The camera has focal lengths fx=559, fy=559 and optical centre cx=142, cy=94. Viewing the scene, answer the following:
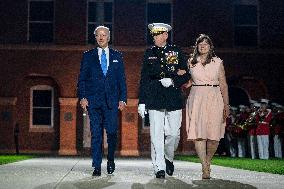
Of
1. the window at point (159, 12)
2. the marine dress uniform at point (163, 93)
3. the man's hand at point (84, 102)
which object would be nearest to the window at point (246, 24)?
the window at point (159, 12)

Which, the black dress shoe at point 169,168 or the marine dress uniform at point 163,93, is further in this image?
the black dress shoe at point 169,168

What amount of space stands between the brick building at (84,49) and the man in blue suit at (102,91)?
16787 millimetres

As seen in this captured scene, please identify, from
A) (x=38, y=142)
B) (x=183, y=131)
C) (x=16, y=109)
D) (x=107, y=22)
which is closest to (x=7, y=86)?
(x=16, y=109)

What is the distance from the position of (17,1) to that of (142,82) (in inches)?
762

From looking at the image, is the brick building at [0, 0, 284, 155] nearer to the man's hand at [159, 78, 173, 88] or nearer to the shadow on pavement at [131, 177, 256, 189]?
the man's hand at [159, 78, 173, 88]

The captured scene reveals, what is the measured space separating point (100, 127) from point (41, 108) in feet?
61.5

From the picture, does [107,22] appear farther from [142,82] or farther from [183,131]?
[142,82]

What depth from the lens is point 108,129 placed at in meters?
8.10

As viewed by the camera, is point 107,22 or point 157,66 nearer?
point 157,66

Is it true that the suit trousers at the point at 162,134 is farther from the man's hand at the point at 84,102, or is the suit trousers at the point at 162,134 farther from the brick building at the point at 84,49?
the brick building at the point at 84,49

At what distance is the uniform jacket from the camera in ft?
25.8

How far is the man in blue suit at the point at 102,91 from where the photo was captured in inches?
316

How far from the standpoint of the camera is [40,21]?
86.6 feet

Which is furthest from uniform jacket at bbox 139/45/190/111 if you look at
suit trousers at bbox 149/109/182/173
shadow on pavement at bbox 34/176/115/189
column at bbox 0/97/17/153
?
column at bbox 0/97/17/153
